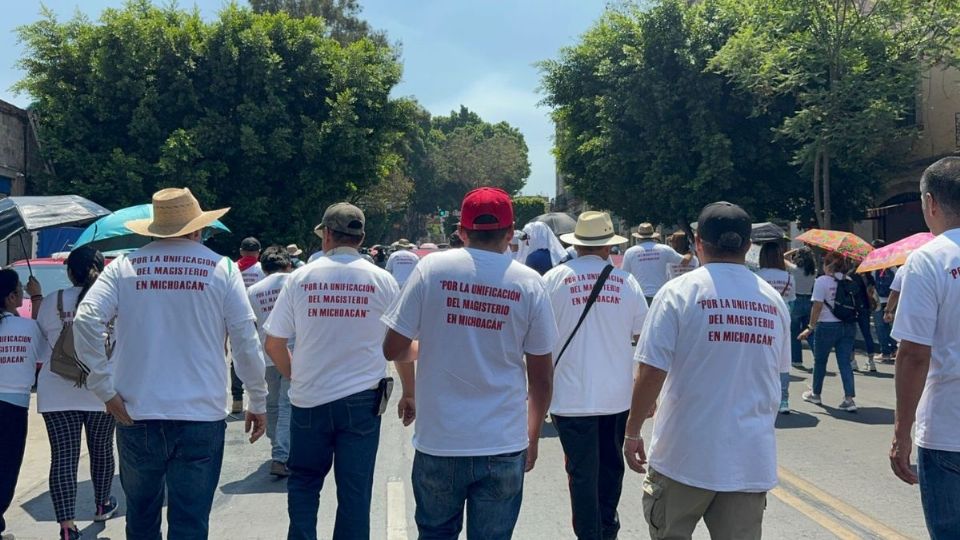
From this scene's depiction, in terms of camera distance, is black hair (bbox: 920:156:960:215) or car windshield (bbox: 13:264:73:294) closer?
black hair (bbox: 920:156:960:215)

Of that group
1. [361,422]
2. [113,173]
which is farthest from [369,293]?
[113,173]

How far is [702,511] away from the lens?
133 inches

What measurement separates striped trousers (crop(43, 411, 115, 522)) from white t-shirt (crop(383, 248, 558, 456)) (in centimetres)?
293

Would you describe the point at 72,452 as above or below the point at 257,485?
above

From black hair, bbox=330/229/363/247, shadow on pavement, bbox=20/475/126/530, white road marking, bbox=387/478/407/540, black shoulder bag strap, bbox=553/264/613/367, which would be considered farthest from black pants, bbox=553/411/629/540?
shadow on pavement, bbox=20/475/126/530

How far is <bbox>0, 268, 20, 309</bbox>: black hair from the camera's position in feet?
16.8

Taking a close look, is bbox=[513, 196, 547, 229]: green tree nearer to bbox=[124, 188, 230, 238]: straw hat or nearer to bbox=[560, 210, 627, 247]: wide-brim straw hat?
bbox=[560, 210, 627, 247]: wide-brim straw hat

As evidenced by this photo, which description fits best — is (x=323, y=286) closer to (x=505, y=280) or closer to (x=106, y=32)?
(x=505, y=280)

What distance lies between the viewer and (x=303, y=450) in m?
4.16

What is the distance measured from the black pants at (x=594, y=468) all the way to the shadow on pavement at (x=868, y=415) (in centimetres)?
520

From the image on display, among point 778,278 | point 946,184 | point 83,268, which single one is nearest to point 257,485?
point 83,268

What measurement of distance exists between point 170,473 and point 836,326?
792 centimetres

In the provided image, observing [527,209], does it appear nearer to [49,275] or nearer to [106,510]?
[49,275]

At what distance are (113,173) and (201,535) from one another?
63.4ft
